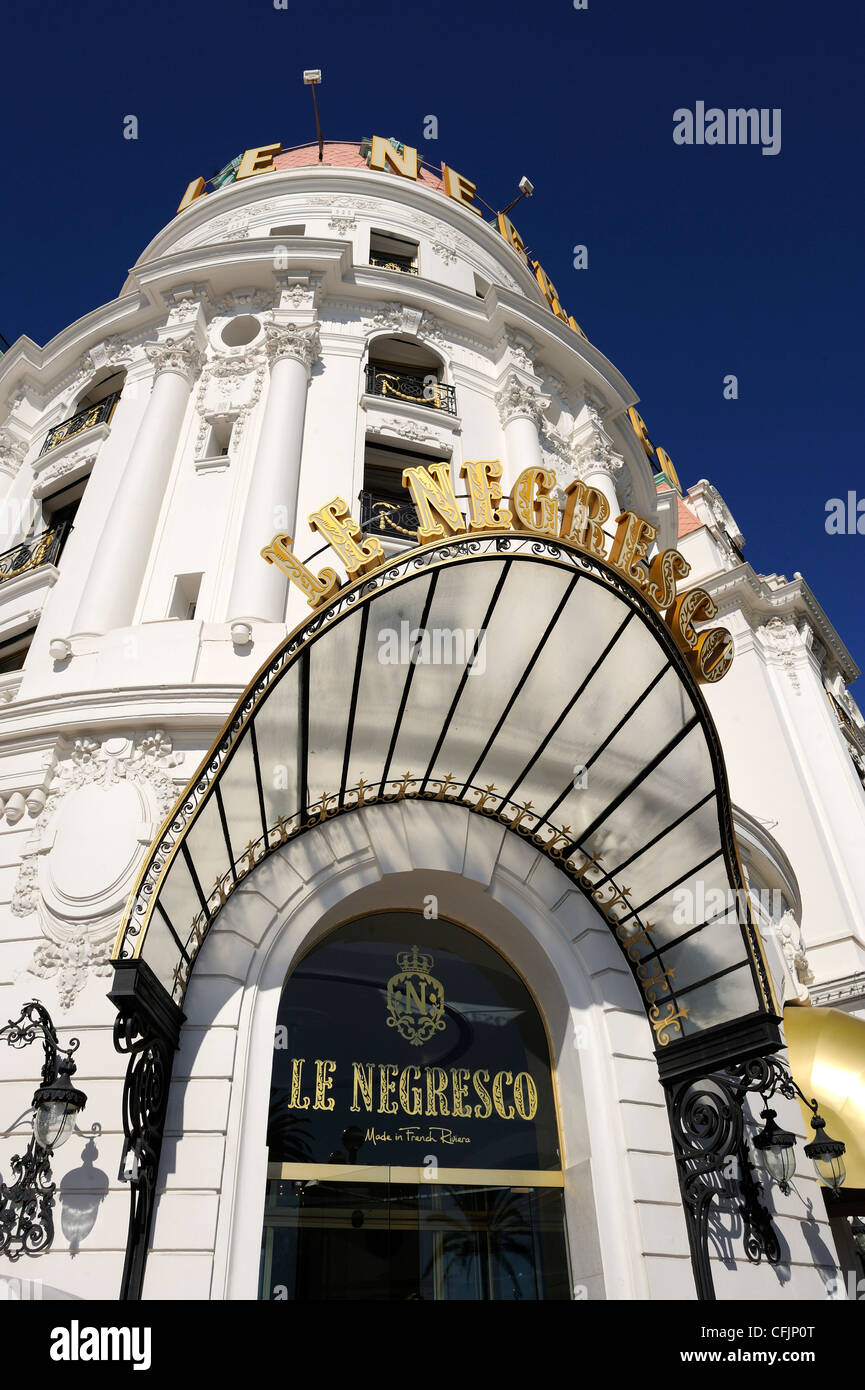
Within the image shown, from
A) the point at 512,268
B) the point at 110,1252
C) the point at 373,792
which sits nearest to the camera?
the point at 110,1252

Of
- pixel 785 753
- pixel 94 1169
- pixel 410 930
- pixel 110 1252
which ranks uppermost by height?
pixel 785 753

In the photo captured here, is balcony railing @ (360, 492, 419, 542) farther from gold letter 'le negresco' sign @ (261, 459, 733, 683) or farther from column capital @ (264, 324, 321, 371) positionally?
gold letter 'le negresco' sign @ (261, 459, 733, 683)

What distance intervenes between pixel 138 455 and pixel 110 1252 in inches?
424

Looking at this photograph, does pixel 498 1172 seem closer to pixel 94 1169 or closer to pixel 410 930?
A: pixel 410 930

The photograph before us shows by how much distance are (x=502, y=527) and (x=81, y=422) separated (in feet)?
38.7

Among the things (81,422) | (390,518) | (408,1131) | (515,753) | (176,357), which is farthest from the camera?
(81,422)

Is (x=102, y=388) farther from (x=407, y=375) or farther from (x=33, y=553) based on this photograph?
(x=407, y=375)

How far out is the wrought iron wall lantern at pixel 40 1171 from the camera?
680cm

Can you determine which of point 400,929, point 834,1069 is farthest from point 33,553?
point 834,1069

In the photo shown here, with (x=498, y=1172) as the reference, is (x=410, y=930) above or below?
above

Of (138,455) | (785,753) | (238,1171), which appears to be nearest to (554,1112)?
(238,1171)

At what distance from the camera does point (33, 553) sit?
1484 cm

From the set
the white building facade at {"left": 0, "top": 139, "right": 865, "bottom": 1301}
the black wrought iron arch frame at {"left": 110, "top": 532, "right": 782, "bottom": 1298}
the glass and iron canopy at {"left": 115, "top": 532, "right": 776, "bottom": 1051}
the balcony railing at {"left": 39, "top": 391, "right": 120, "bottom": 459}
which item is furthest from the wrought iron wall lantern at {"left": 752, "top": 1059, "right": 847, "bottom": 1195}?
the balcony railing at {"left": 39, "top": 391, "right": 120, "bottom": 459}

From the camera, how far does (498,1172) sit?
8891 mm
